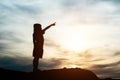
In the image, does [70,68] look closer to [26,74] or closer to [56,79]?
[56,79]

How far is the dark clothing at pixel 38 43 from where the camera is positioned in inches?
565

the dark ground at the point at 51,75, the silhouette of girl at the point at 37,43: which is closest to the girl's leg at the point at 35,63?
the silhouette of girl at the point at 37,43

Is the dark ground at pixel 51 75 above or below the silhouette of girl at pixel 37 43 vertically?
below

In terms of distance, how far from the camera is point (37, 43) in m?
14.5

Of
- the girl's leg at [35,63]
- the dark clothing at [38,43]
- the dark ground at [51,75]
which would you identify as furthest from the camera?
the dark clothing at [38,43]

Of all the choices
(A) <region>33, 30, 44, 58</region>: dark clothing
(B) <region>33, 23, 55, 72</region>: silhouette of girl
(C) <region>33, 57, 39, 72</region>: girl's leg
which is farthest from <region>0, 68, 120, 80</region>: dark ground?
(A) <region>33, 30, 44, 58</region>: dark clothing

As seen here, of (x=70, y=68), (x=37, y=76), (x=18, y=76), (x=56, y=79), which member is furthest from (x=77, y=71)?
(x=18, y=76)

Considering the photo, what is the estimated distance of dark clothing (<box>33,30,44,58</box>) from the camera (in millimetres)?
14344

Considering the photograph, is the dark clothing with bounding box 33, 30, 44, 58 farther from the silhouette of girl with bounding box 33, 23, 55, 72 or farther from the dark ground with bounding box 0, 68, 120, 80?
the dark ground with bounding box 0, 68, 120, 80

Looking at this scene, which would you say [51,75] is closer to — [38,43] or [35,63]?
[35,63]

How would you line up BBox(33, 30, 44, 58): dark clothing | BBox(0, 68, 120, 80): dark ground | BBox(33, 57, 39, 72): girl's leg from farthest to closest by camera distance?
1. BBox(33, 30, 44, 58): dark clothing
2. BBox(33, 57, 39, 72): girl's leg
3. BBox(0, 68, 120, 80): dark ground

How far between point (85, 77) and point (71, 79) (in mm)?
1481

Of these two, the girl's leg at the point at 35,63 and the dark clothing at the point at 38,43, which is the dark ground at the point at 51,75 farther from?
the dark clothing at the point at 38,43

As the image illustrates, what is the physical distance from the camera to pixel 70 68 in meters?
14.5
